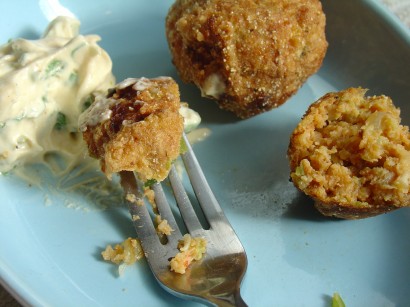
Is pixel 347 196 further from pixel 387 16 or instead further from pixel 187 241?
pixel 387 16

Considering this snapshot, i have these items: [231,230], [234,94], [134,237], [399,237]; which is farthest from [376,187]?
[134,237]

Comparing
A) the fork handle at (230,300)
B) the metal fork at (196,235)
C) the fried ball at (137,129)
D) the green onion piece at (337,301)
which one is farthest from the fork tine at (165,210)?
the green onion piece at (337,301)

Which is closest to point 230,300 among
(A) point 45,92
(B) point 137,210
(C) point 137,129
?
(B) point 137,210

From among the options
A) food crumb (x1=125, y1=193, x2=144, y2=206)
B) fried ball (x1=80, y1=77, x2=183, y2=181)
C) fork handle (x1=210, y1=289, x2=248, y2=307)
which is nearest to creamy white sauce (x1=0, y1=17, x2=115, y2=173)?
→ fried ball (x1=80, y1=77, x2=183, y2=181)

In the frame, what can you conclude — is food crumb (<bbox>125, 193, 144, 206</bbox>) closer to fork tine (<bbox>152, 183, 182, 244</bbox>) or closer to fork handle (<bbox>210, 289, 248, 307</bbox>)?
fork tine (<bbox>152, 183, 182, 244</bbox>)

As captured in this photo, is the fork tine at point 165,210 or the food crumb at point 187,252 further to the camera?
the fork tine at point 165,210

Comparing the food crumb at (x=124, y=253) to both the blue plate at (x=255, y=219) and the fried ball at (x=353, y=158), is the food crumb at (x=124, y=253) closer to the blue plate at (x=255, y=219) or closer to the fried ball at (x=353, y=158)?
the blue plate at (x=255, y=219)
